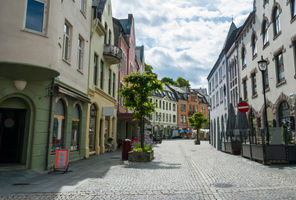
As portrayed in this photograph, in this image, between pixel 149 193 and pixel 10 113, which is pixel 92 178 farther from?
pixel 10 113

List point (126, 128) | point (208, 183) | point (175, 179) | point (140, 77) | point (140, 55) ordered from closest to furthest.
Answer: point (208, 183), point (175, 179), point (140, 77), point (126, 128), point (140, 55)

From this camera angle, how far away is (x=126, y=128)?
31.7m

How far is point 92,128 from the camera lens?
60.1 ft

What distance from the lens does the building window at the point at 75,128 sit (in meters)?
14.7

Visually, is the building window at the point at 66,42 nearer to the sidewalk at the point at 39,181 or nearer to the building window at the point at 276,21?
the sidewalk at the point at 39,181

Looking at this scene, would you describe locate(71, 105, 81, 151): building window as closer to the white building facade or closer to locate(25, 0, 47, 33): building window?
locate(25, 0, 47, 33): building window

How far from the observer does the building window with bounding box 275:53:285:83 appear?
48.8 ft

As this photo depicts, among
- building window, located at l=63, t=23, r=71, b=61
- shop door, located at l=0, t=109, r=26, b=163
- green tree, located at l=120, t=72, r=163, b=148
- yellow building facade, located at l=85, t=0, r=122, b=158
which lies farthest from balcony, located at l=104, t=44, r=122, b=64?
shop door, located at l=0, t=109, r=26, b=163

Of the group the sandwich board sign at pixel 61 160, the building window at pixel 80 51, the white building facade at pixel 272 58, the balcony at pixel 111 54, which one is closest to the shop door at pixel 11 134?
the sandwich board sign at pixel 61 160

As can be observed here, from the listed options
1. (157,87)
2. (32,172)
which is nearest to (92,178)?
(32,172)

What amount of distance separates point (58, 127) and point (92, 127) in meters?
5.61

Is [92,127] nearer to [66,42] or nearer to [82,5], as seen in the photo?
[66,42]

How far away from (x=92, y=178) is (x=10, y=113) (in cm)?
457

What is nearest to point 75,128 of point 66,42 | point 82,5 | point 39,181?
point 66,42
